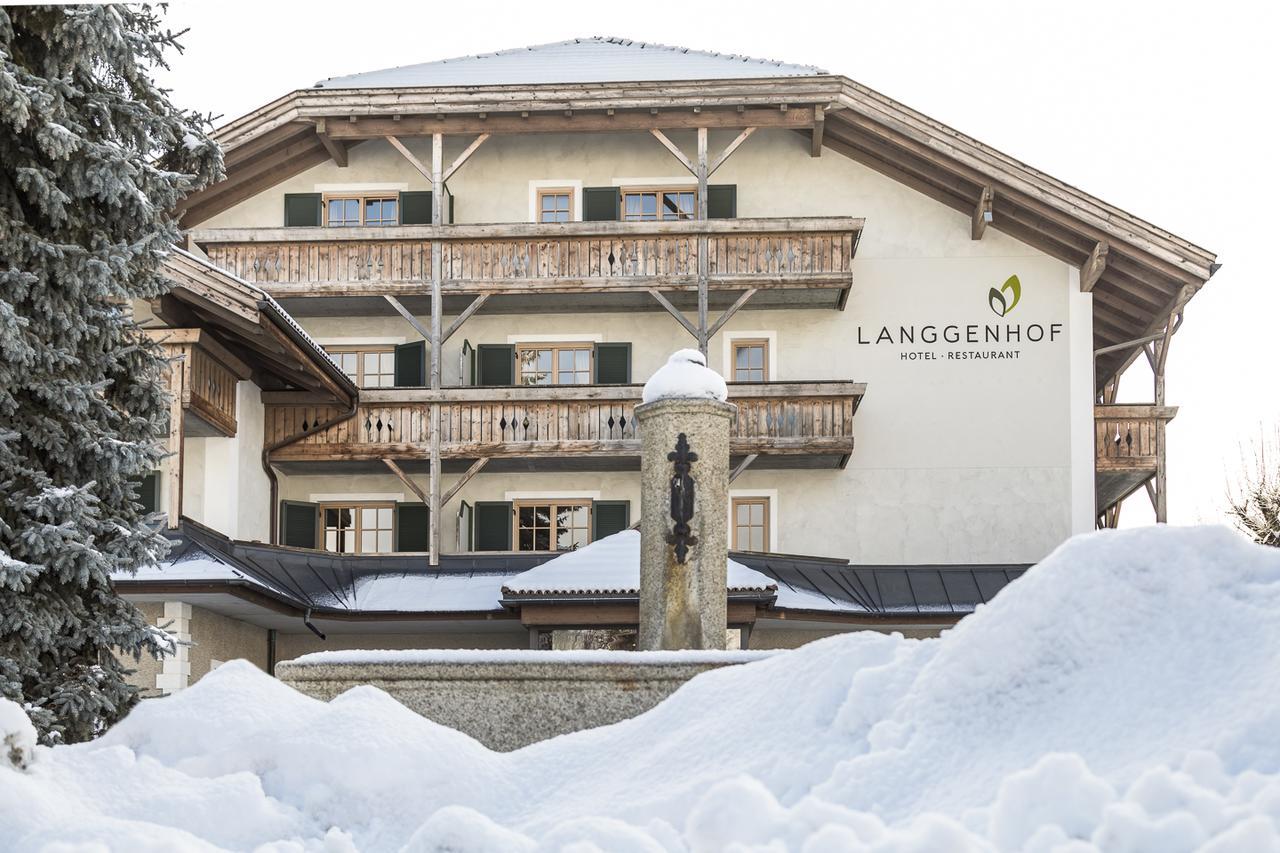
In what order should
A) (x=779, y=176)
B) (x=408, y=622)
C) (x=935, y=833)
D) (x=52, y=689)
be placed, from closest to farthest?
1. (x=935, y=833)
2. (x=52, y=689)
3. (x=408, y=622)
4. (x=779, y=176)

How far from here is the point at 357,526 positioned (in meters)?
26.5

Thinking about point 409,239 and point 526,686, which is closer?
point 526,686

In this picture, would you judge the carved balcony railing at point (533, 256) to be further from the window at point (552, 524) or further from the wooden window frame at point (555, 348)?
the window at point (552, 524)

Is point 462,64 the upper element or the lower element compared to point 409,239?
upper

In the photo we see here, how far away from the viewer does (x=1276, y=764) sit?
4.81 meters

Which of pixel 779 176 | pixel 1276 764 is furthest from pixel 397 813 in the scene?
pixel 779 176

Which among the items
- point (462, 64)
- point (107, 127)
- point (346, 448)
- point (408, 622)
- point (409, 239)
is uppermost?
point (462, 64)

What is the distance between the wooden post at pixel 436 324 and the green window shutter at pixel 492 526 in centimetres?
128

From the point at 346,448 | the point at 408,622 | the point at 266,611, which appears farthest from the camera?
the point at 346,448

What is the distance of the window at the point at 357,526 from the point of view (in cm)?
2645

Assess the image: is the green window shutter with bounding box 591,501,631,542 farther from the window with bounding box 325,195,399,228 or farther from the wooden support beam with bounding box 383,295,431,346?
the window with bounding box 325,195,399,228

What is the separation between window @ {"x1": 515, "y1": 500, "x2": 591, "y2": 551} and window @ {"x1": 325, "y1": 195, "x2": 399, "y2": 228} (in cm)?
535

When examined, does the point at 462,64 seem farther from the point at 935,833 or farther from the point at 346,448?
the point at 935,833

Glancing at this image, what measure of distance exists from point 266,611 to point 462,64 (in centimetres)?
1122
